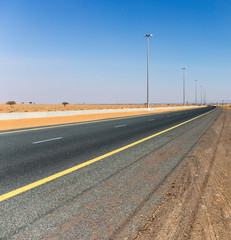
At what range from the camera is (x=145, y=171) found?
198 inches

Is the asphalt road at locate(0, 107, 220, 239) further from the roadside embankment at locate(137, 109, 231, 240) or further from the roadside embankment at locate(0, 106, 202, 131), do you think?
the roadside embankment at locate(0, 106, 202, 131)

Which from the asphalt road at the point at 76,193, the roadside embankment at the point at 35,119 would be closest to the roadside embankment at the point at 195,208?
the asphalt road at the point at 76,193

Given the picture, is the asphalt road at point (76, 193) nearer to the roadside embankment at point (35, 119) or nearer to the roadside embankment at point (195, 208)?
the roadside embankment at point (195, 208)

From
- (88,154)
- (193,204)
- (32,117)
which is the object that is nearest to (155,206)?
(193,204)

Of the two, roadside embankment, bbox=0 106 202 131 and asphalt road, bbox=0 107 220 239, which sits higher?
roadside embankment, bbox=0 106 202 131

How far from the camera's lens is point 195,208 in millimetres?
3227

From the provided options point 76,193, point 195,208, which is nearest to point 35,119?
point 76,193

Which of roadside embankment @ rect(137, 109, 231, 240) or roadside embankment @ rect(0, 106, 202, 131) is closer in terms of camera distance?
roadside embankment @ rect(137, 109, 231, 240)

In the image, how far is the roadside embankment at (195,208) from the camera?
8.60 ft

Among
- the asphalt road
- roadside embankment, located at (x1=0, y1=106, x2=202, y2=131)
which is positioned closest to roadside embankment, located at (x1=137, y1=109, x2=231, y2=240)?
the asphalt road

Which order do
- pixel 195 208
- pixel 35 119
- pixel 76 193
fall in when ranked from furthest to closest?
pixel 35 119, pixel 76 193, pixel 195 208

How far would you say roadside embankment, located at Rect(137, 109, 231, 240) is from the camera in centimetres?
262

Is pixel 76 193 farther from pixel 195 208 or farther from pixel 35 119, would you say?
pixel 35 119

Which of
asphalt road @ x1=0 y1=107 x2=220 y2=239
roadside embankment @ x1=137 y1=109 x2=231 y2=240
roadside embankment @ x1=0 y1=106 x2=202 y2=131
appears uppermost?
roadside embankment @ x1=0 y1=106 x2=202 y2=131
